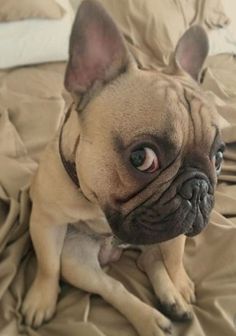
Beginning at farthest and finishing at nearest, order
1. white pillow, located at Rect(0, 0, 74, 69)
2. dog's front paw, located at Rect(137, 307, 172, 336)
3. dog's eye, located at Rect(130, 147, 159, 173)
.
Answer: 1. white pillow, located at Rect(0, 0, 74, 69)
2. dog's front paw, located at Rect(137, 307, 172, 336)
3. dog's eye, located at Rect(130, 147, 159, 173)

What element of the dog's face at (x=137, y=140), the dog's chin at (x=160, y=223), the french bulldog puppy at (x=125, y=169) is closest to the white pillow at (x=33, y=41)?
the french bulldog puppy at (x=125, y=169)

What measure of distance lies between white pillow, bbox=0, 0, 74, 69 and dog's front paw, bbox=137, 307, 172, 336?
38.7 inches

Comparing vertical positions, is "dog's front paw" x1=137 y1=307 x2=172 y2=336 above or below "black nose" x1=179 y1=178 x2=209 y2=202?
below

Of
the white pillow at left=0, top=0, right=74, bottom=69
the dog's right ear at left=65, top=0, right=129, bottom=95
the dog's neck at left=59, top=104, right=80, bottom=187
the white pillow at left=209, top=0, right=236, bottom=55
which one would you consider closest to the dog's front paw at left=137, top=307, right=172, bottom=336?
the dog's neck at left=59, top=104, right=80, bottom=187

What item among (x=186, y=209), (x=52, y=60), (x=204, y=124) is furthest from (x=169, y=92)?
(x=52, y=60)

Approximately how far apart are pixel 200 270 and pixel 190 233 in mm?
239

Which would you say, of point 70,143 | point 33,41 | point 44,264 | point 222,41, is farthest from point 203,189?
point 222,41

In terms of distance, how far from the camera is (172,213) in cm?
79

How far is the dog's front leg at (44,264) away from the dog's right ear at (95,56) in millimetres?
284

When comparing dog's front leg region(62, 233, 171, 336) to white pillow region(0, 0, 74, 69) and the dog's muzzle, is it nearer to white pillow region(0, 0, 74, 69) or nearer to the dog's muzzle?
the dog's muzzle

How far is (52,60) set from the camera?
66.8 inches

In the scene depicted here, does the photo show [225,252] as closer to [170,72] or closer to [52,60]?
[170,72]

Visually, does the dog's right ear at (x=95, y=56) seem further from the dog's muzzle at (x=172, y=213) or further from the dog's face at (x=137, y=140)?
the dog's muzzle at (x=172, y=213)

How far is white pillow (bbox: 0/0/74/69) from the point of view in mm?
1610
